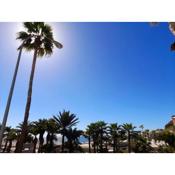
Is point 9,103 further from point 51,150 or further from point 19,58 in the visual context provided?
point 51,150

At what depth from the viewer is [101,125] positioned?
38156 millimetres

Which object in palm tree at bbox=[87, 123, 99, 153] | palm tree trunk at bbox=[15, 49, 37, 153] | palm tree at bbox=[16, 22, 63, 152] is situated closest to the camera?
palm tree trunk at bbox=[15, 49, 37, 153]

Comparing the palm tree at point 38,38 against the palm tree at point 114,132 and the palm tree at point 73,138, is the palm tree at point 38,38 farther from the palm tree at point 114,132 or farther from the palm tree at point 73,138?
the palm tree at point 114,132

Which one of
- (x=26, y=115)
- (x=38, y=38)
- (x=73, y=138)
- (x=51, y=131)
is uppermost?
(x=38, y=38)

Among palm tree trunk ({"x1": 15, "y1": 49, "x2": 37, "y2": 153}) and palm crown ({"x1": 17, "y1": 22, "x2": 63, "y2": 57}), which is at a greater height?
palm crown ({"x1": 17, "y1": 22, "x2": 63, "y2": 57})

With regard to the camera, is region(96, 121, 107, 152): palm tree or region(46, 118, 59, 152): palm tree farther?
region(96, 121, 107, 152): palm tree

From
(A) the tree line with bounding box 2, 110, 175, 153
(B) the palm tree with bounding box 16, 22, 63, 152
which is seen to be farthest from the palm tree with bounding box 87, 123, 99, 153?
(B) the palm tree with bounding box 16, 22, 63, 152

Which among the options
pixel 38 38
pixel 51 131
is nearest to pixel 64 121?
pixel 51 131

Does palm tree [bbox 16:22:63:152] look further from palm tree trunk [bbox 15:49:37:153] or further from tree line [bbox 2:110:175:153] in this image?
tree line [bbox 2:110:175:153]

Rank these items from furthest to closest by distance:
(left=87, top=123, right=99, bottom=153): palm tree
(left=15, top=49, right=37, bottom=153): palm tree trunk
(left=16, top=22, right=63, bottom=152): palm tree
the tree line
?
1. (left=87, top=123, right=99, bottom=153): palm tree
2. the tree line
3. (left=16, top=22, right=63, bottom=152): palm tree
4. (left=15, top=49, right=37, bottom=153): palm tree trunk

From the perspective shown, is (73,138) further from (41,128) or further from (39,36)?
(39,36)
